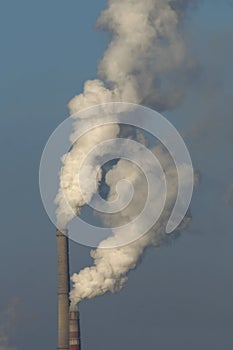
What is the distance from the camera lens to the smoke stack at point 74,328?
87.0 m

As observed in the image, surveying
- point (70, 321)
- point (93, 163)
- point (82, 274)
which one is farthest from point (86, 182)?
point (70, 321)

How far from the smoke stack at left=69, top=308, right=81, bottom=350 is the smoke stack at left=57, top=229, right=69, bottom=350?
48 centimetres

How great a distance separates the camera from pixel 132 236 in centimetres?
7969

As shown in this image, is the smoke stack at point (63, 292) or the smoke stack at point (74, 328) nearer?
the smoke stack at point (74, 328)

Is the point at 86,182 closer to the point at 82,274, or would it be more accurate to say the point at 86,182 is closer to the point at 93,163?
the point at 93,163

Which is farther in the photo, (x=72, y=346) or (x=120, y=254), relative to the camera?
(x=72, y=346)

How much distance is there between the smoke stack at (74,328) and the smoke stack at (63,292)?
18.8 inches

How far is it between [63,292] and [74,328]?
3258 millimetres

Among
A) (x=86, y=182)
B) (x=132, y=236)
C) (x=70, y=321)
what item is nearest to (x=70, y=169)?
(x=86, y=182)

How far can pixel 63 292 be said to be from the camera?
87625 millimetres

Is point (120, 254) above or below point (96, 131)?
below

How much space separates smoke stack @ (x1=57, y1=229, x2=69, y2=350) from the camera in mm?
87500

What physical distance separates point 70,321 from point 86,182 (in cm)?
1410

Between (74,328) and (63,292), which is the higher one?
(63,292)
